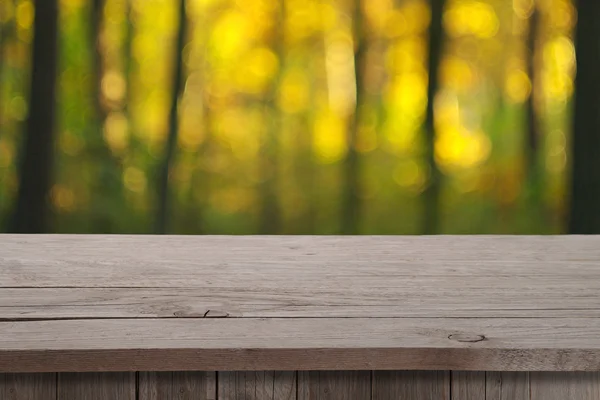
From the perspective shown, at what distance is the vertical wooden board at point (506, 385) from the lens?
0.82m

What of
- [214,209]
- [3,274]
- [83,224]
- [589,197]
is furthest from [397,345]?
[214,209]

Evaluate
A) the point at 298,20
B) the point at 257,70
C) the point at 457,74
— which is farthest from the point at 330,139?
the point at 457,74

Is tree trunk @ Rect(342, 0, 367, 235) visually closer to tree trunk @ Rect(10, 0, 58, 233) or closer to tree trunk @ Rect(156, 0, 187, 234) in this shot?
tree trunk @ Rect(156, 0, 187, 234)

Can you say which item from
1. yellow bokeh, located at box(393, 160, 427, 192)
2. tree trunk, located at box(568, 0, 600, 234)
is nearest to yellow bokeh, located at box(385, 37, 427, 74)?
yellow bokeh, located at box(393, 160, 427, 192)

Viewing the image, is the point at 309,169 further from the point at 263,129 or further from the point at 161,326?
the point at 161,326

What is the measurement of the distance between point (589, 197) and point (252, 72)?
4428 millimetres

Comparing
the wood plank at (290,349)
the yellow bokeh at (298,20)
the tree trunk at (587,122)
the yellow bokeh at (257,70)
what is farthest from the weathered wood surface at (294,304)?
the yellow bokeh at (298,20)

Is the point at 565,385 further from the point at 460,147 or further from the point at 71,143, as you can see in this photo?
the point at 460,147

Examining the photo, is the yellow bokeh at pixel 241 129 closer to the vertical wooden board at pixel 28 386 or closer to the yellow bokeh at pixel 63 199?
the yellow bokeh at pixel 63 199

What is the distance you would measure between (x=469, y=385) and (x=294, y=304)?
24 centimetres

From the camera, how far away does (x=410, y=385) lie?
82 cm

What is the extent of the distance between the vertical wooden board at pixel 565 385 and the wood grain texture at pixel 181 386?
38 cm

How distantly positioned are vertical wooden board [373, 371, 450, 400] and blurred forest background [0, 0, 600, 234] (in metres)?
6.90

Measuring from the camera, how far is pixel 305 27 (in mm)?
8531
